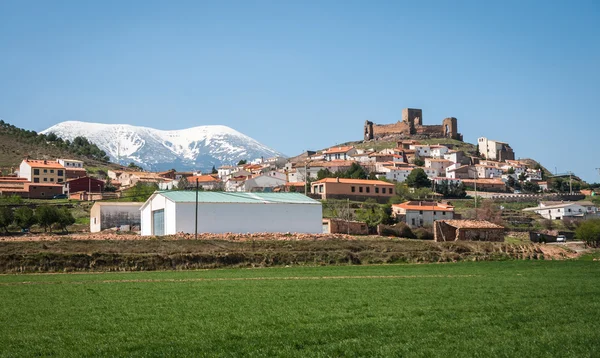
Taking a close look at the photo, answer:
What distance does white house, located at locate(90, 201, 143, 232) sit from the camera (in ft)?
168

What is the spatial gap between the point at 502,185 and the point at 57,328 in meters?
104

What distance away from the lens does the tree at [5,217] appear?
51.2 metres

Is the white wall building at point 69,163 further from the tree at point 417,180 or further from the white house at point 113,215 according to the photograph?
the tree at point 417,180

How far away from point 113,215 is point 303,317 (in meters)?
41.4

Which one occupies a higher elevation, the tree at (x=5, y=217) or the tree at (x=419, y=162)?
the tree at (x=419, y=162)

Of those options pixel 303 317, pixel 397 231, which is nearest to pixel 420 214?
pixel 397 231

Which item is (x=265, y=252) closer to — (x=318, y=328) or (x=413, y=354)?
(x=318, y=328)

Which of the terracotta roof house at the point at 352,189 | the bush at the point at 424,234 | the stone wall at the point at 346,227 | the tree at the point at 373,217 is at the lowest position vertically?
the bush at the point at 424,234

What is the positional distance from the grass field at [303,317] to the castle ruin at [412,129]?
134484mm

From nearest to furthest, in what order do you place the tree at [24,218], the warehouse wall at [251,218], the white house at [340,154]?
the warehouse wall at [251,218] → the tree at [24,218] → the white house at [340,154]

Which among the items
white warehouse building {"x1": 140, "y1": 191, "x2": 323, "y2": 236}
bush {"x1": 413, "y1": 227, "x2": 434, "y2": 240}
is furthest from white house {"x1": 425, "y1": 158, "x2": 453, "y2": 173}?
white warehouse building {"x1": 140, "y1": 191, "x2": 323, "y2": 236}

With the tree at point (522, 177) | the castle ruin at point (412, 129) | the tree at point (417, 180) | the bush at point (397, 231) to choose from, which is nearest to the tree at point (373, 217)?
the bush at point (397, 231)

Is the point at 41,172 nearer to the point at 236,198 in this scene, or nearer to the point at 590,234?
the point at 236,198

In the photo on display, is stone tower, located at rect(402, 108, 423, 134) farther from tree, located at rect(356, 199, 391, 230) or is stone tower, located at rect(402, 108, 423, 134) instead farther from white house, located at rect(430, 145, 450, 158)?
tree, located at rect(356, 199, 391, 230)
